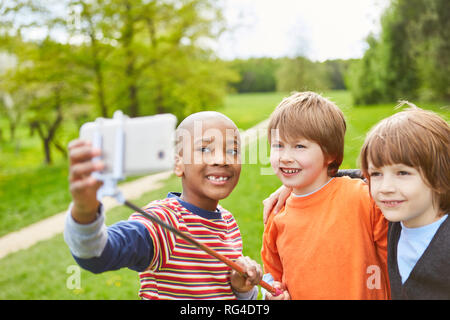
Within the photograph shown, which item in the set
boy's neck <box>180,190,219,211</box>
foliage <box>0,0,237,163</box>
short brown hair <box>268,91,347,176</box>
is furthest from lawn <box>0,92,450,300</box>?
foliage <box>0,0,237,163</box>

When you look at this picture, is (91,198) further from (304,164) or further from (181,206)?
(304,164)

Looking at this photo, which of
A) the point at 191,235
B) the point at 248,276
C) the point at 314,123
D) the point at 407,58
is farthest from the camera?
the point at 407,58

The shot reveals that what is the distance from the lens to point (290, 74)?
39406mm

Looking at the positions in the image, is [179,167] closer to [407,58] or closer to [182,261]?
[182,261]

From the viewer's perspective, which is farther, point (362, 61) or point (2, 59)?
point (362, 61)

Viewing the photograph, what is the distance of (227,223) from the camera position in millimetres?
2055

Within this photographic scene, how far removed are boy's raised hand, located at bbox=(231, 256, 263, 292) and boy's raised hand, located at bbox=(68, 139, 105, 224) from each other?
0.71 metres

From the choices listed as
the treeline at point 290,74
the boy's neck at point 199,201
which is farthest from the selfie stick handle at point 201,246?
the treeline at point 290,74

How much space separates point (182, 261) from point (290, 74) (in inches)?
1541

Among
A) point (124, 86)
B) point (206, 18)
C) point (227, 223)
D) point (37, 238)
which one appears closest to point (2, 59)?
point (124, 86)

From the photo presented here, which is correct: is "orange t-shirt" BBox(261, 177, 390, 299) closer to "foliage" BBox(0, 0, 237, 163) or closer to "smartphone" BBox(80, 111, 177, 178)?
"smartphone" BBox(80, 111, 177, 178)

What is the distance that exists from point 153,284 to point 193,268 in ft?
0.63

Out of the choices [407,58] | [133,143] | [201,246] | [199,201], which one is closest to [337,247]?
[199,201]

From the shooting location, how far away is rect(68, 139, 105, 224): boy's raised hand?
1244mm
